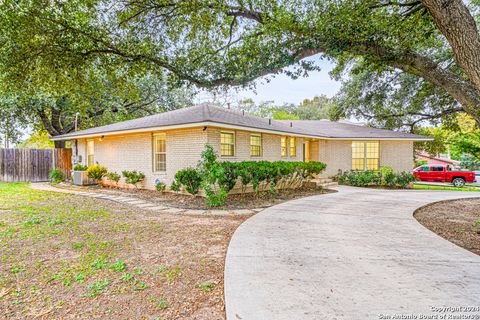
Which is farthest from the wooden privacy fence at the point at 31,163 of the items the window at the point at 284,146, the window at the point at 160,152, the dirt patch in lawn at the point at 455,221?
the dirt patch in lawn at the point at 455,221

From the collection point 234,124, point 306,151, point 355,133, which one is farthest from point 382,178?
point 234,124

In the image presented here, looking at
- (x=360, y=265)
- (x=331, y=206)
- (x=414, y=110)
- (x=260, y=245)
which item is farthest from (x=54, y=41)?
(x=414, y=110)

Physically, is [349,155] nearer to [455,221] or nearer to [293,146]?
[293,146]

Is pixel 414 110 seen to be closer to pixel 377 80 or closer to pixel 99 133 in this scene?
pixel 377 80

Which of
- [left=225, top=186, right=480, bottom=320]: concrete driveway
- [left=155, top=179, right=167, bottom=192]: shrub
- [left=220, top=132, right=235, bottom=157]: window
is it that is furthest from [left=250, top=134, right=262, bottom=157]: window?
[left=225, top=186, right=480, bottom=320]: concrete driveway

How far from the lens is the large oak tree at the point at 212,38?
584 centimetres

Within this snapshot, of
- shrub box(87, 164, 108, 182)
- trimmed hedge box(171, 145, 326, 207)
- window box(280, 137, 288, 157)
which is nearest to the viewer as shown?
trimmed hedge box(171, 145, 326, 207)

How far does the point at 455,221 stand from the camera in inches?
231

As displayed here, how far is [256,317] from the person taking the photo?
2.14m

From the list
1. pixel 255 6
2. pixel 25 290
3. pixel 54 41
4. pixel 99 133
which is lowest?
pixel 25 290

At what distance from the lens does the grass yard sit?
249cm

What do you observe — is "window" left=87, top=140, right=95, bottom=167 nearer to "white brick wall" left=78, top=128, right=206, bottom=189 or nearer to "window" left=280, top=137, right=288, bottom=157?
"white brick wall" left=78, top=128, right=206, bottom=189

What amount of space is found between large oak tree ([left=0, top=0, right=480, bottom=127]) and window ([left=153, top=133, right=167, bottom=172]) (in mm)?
3333

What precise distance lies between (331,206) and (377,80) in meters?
11.4
